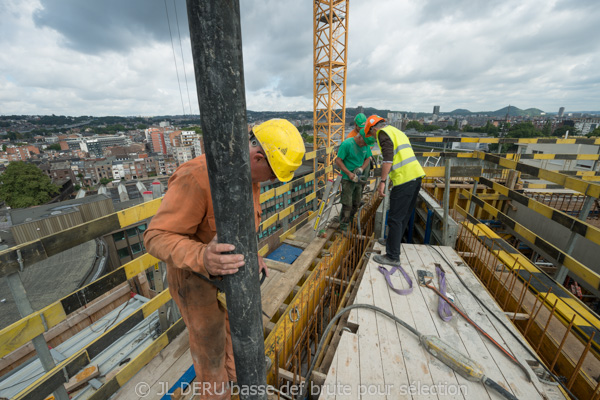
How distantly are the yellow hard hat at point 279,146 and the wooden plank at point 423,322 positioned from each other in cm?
220

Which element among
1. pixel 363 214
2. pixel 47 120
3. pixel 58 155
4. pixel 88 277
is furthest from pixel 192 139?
pixel 47 120

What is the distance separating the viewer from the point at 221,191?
3.01ft

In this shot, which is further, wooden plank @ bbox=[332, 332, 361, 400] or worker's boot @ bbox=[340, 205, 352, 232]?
worker's boot @ bbox=[340, 205, 352, 232]

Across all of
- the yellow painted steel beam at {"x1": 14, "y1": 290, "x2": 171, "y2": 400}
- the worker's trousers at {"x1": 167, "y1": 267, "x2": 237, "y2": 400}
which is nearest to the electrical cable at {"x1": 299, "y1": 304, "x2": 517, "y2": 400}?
the worker's trousers at {"x1": 167, "y1": 267, "x2": 237, "y2": 400}

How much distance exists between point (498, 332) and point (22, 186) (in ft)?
203

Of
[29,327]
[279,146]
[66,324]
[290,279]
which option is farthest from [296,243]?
[66,324]

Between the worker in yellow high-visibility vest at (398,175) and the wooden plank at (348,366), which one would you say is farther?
the worker in yellow high-visibility vest at (398,175)

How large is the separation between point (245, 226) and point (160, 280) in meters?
2.33

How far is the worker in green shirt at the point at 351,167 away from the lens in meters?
4.64

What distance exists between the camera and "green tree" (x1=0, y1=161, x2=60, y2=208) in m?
39.9

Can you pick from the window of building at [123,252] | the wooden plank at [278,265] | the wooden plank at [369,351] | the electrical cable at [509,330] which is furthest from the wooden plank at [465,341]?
the window of building at [123,252]

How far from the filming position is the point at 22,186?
4075 centimetres

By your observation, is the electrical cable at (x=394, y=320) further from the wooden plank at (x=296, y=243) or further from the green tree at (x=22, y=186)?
the green tree at (x=22, y=186)

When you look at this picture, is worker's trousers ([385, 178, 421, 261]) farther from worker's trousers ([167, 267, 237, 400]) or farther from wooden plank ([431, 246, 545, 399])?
worker's trousers ([167, 267, 237, 400])
